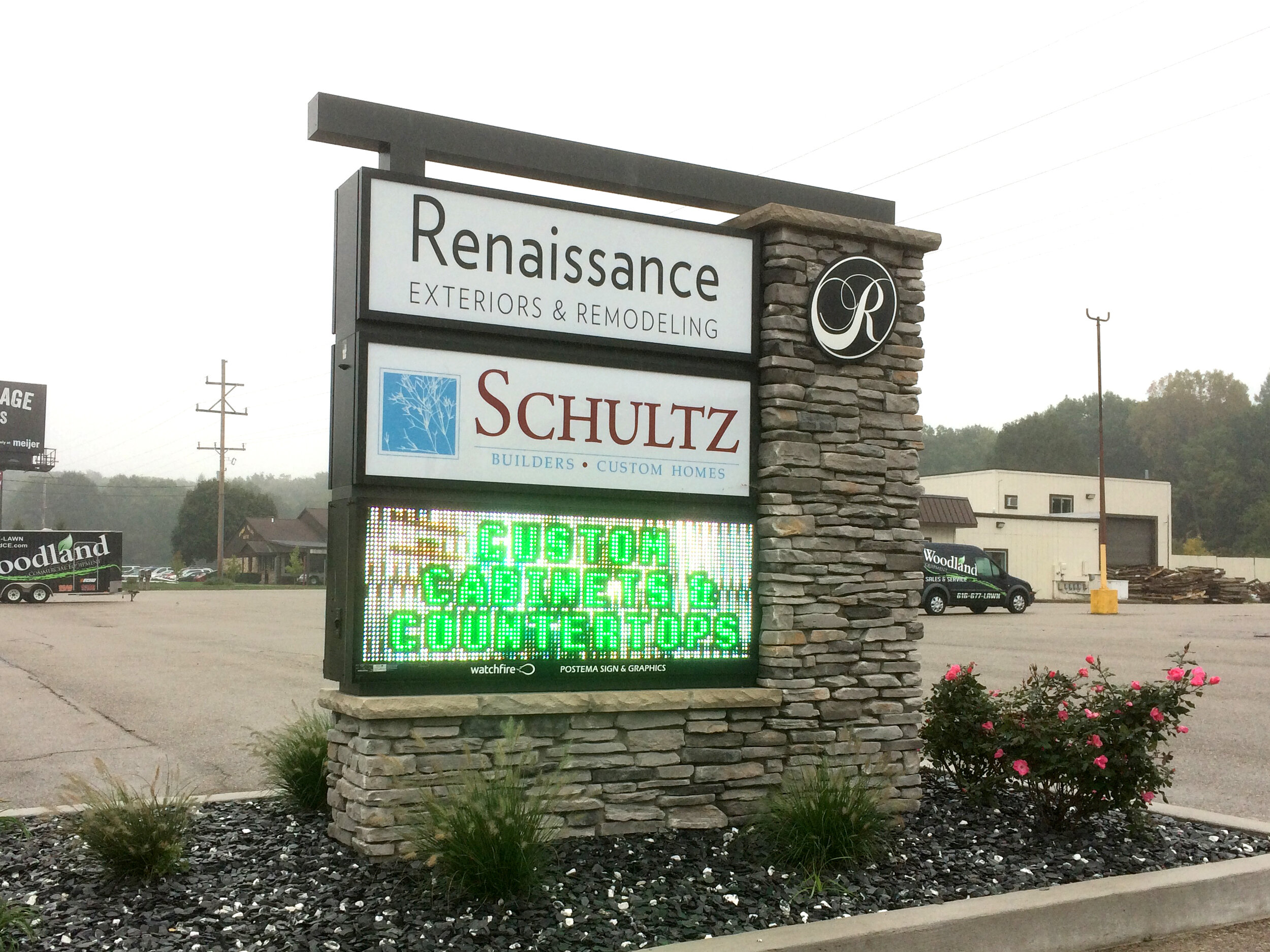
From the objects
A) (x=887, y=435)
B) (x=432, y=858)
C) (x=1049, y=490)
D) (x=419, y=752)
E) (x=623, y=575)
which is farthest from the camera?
(x=1049, y=490)

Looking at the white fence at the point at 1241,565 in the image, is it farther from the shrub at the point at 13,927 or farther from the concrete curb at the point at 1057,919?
the shrub at the point at 13,927

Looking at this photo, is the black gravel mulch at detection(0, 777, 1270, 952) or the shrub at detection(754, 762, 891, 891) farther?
the shrub at detection(754, 762, 891, 891)

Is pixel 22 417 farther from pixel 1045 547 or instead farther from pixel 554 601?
pixel 554 601

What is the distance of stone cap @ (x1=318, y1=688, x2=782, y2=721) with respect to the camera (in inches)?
217

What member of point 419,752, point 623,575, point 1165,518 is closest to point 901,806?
point 623,575

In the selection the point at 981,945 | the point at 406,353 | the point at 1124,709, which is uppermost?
the point at 406,353

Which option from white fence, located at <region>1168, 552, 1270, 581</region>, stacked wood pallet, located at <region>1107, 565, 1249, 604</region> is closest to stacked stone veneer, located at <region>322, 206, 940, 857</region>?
stacked wood pallet, located at <region>1107, 565, 1249, 604</region>

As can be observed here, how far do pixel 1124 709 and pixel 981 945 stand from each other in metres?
1.86

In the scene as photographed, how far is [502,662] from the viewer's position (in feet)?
19.2

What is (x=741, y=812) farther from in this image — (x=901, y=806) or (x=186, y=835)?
(x=186, y=835)

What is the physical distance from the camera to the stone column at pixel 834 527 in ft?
21.4

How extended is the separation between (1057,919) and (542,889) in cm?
234

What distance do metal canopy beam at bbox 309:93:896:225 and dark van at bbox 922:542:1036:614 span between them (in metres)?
27.6

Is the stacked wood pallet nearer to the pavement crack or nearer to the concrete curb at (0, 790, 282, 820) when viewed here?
the pavement crack
